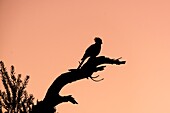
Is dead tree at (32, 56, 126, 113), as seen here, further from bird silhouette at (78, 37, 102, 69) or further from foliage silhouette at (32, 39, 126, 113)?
bird silhouette at (78, 37, 102, 69)

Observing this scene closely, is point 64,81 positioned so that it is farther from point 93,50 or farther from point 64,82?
point 93,50

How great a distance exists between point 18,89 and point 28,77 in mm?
976

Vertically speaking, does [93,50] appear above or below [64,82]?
above

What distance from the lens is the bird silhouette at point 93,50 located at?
6843 mm

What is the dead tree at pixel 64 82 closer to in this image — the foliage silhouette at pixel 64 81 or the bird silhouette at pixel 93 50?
the foliage silhouette at pixel 64 81

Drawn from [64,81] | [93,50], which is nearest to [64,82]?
[64,81]

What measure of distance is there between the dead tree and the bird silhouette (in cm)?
76

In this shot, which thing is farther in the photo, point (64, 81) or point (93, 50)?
point (93, 50)

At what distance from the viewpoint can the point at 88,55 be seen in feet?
22.5

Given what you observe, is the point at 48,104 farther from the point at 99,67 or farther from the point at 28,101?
the point at 28,101

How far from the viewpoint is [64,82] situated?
5.61m

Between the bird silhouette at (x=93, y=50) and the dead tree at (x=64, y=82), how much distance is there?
76cm

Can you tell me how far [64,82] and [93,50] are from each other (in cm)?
164

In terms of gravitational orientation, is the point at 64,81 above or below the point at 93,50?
below
